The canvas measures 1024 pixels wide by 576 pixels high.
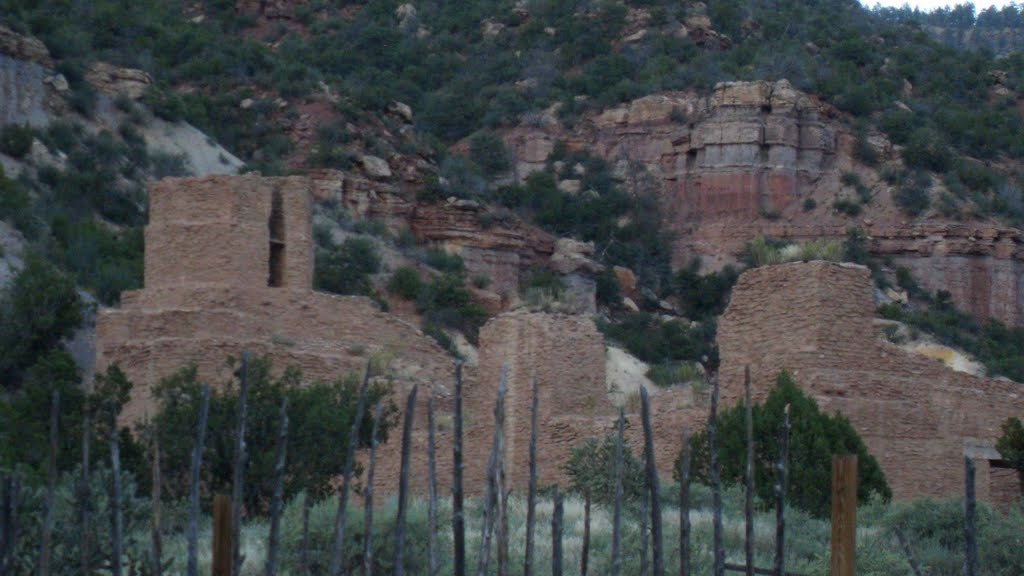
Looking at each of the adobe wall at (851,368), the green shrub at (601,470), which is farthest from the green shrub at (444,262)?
the green shrub at (601,470)

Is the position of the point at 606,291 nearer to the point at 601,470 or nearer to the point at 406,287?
the point at 406,287

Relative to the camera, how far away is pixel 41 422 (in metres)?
23.7

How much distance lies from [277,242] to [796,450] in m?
10.9

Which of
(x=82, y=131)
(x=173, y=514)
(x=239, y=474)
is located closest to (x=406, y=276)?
(x=82, y=131)

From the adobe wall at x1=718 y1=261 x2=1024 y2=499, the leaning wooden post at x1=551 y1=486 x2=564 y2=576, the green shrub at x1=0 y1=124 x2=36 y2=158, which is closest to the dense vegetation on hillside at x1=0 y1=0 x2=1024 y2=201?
the green shrub at x1=0 y1=124 x2=36 y2=158

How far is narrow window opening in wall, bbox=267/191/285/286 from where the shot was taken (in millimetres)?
30297

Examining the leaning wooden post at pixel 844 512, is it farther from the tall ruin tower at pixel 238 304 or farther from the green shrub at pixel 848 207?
the green shrub at pixel 848 207

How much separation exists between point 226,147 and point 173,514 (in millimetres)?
37050

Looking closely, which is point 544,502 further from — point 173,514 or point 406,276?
point 406,276

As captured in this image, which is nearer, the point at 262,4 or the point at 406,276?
the point at 406,276

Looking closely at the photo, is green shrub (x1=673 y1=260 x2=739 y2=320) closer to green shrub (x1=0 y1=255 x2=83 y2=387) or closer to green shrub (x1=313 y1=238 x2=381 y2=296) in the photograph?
green shrub (x1=313 y1=238 x2=381 y2=296)

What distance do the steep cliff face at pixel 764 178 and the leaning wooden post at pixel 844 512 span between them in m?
48.6

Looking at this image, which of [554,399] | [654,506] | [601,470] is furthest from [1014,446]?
[654,506]

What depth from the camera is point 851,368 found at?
962 inches
